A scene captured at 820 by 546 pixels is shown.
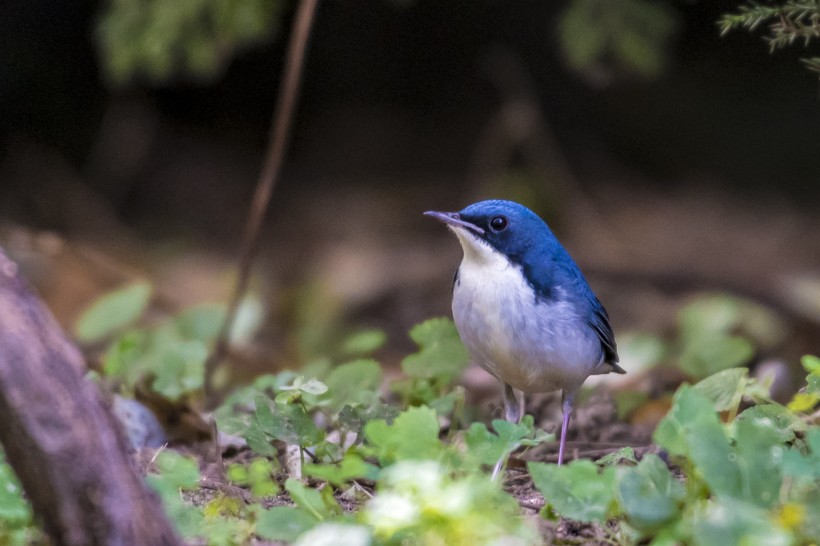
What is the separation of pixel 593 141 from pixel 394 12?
7.87 ft

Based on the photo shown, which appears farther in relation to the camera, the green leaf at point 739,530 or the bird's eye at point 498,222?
the bird's eye at point 498,222

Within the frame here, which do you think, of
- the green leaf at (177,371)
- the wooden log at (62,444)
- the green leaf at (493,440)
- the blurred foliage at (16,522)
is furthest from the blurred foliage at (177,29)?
the wooden log at (62,444)

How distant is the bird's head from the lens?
386 cm

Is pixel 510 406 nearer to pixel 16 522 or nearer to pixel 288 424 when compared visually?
pixel 288 424

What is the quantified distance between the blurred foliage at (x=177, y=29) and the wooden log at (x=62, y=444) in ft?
12.7

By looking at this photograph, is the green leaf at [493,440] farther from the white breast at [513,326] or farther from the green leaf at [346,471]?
the white breast at [513,326]

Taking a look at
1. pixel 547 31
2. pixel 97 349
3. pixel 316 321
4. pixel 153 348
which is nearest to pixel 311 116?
pixel 547 31

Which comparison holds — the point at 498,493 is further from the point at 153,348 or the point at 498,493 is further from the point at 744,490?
the point at 153,348

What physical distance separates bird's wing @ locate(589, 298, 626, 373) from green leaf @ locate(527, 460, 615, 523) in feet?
4.29

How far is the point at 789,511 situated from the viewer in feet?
7.61

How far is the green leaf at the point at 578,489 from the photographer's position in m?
2.68

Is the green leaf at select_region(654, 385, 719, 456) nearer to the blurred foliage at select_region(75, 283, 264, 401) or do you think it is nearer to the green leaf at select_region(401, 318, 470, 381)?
the green leaf at select_region(401, 318, 470, 381)

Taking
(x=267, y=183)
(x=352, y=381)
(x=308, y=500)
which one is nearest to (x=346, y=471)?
(x=308, y=500)

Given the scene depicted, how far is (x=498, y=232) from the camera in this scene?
12.7 feet
